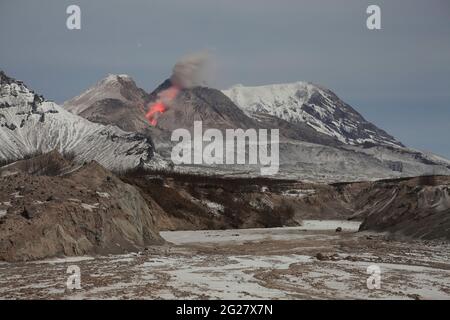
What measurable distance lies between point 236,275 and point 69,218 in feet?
37.1

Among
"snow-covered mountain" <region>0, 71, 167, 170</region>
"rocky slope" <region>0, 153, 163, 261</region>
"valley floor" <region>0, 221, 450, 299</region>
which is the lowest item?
"valley floor" <region>0, 221, 450, 299</region>

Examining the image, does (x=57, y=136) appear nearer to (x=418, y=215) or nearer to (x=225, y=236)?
(x=225, y=236)

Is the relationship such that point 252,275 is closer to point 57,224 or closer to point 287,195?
point 57,224

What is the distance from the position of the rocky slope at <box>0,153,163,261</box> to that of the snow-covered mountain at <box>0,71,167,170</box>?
347ft

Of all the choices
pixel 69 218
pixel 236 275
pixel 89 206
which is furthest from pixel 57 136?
pixel 236 275

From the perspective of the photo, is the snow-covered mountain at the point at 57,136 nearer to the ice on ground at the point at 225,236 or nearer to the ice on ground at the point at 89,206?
the ice on ground at the point at 225,236

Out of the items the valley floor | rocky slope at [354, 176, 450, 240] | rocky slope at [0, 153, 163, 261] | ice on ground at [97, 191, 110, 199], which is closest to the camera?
the valley floor

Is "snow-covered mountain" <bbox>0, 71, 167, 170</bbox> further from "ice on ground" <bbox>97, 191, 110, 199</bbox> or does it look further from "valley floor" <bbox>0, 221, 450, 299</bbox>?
"valley floor" <bbox>0, 221, 450, 299</bbox>

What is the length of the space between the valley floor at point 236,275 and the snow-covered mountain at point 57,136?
370 ft

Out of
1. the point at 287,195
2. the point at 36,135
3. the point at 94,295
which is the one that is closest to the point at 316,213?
the point at 287,195

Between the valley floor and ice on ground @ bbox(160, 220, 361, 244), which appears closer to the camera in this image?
the valley floor

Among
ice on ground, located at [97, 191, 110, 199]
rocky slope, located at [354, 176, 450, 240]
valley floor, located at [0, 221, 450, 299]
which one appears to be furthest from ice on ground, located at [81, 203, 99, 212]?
rocky slope, located at [354, 176, 450, 240]

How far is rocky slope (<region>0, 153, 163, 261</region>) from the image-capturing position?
28625 millimetres

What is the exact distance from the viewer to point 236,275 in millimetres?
24328
